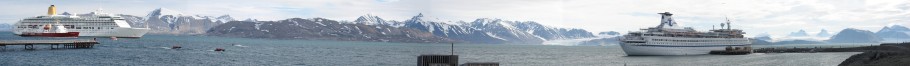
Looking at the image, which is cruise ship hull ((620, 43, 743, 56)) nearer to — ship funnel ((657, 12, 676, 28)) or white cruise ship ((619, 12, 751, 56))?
white cruise ship ((619, 12, 751, 56))

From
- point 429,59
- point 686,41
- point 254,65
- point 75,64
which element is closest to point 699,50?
point 686,41

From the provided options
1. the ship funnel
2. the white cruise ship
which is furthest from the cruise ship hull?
the ship funnel

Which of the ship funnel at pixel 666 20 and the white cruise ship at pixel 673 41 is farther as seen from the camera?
the ship funnel at pixel 666 20

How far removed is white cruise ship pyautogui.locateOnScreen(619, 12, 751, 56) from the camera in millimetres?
153000

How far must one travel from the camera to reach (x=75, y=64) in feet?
354

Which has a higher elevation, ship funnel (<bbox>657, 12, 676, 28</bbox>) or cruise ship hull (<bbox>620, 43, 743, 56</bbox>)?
ship funnel (<bbox>657, 12, 676, 28</bbox>)

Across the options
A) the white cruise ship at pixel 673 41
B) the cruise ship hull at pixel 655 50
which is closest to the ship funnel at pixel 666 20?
the white cruise ship at pixel 673 41

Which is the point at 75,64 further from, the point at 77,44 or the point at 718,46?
the point at 718,46

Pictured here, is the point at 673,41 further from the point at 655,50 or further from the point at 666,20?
the point at 666,20

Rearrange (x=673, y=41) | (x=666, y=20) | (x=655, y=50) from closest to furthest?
(x=655, y=50), (x=673, y=41), (x=666, y=20)

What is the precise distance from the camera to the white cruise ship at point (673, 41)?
153 metres

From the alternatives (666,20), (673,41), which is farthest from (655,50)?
(666,20)

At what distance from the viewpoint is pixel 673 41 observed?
157 meters

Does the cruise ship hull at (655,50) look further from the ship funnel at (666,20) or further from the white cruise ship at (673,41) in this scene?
the ship funnel at (666,20)
